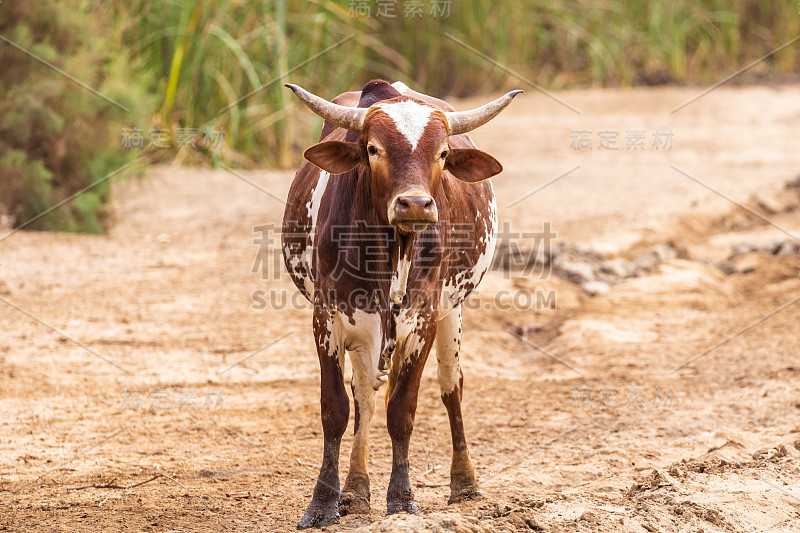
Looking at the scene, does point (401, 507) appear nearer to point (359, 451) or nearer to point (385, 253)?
point (359, 451)

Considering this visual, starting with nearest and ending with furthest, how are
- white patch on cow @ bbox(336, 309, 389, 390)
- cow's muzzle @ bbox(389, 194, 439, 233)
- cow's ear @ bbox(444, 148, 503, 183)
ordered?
1. cow's muzzle @ bbox(389, 194, 439, 233)
2. cow's ear @ bbox(444, 148, 503, 183)
3. white patch on cow @ bbox(336, 309, 389, 390)

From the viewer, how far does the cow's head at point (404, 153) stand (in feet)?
12.6

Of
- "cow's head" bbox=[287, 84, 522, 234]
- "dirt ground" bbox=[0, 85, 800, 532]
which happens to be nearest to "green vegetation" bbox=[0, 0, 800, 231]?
"dirt ground" bbox=[0, 85, 800, 532]

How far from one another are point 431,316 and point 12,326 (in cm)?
395

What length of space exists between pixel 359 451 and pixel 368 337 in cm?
53

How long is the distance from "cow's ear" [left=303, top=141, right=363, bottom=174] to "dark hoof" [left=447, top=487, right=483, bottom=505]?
5.38ft

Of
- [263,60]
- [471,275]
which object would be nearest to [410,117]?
[471,275]

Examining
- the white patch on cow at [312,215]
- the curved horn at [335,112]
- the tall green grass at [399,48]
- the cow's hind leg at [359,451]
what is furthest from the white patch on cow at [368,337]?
the tall green grass at [399,48]

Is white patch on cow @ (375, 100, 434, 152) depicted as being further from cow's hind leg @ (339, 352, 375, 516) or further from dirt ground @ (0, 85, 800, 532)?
dirt ground @ (0, 85, 800, 532)

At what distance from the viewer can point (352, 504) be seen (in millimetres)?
4543

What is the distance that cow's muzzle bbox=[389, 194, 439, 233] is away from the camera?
3775 millimetres

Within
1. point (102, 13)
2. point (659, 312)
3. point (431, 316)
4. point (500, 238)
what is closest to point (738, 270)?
point (659, 312)

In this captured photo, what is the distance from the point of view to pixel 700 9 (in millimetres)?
15953

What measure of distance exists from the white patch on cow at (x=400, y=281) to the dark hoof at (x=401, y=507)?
0.89 metres
